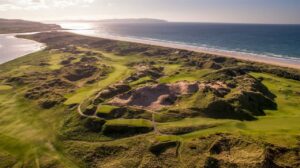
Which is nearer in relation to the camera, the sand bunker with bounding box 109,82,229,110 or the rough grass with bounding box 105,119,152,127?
the rough grass with bounding box 105,119,152,127

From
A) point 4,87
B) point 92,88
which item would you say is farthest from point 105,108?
point 4,87

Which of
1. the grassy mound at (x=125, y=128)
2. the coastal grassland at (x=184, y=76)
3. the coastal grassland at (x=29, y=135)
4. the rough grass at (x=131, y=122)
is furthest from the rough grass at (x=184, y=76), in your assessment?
the coastal grassland at (x=29, y=135)

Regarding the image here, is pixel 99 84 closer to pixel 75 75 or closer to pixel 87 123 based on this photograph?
pixel 75 75

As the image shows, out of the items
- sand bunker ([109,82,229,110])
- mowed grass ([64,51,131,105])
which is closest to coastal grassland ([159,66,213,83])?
sand bunker ([109,82,229,110])

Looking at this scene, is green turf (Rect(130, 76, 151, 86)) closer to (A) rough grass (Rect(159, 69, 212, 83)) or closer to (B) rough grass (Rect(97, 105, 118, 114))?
(A) rough grass (Rect(159, 69, 212, 83))

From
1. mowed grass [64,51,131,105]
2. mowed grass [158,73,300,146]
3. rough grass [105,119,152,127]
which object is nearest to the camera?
mowed grass [158,73,300,146]

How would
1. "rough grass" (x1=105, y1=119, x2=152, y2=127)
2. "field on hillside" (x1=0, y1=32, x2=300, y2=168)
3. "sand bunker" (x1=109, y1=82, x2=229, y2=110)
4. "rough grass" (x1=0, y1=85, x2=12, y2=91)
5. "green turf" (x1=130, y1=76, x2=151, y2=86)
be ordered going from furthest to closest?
"rough grass" (x1=0, y1=85, x2=12, y2=91) → "green turf" (x1=130, y1=76, x2=151, y2=86) → "sand bunker" (x1=109, y1=82, x2=229, y2=110) → "rough grass" (x1=105, y1=119, x2=152, y2=127) → "field on hillside" (x1=0, y1=32, x2=300, y2=168)

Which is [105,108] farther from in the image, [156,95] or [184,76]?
[184,76]

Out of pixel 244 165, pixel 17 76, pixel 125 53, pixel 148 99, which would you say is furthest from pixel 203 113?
pixel 125 53
